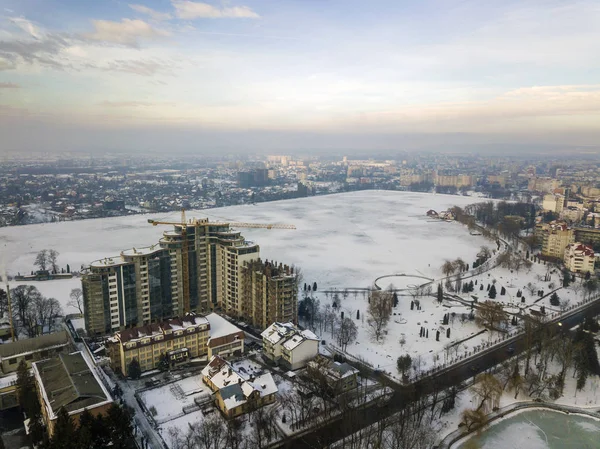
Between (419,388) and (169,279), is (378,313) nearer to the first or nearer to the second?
(419,388)

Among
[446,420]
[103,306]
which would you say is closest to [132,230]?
[103,306]

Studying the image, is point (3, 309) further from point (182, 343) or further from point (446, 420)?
point (446, 420)

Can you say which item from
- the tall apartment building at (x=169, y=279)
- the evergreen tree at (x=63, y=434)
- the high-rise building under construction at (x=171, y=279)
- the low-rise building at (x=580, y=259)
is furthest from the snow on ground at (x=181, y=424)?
the low-rise building at (x=580, y=259)

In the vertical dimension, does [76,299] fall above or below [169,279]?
below

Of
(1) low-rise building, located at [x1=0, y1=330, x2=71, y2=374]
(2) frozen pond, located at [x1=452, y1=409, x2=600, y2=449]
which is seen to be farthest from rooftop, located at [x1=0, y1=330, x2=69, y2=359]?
(2) frozen pond, located at [x1=452, y1=409, x2=600, y2=449]

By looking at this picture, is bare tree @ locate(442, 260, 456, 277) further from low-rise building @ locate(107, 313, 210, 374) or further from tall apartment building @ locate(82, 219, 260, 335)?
low-rise building @ locate(107, 313, 210, 374)

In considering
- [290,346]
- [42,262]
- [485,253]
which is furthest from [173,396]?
[485,253]

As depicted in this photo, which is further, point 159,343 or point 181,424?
point 159,343
